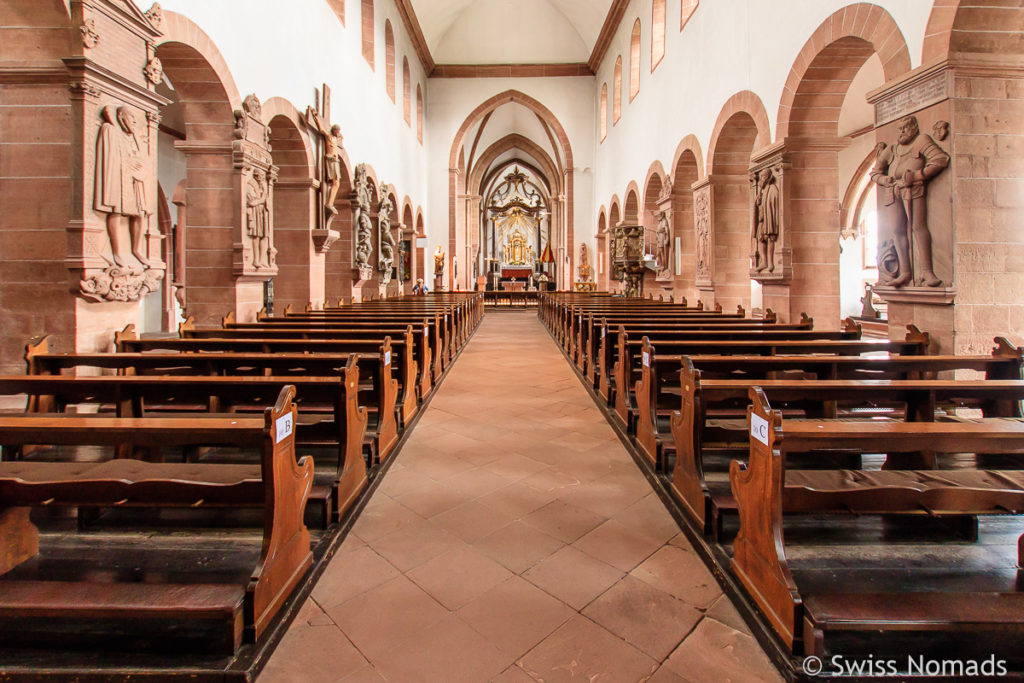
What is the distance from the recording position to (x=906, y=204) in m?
4.70

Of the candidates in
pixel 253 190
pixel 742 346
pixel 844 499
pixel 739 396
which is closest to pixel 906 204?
pixel 742 346

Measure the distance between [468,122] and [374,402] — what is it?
18786mm

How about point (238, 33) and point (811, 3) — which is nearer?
point (811, 3)

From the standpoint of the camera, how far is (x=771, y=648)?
1.87 meters

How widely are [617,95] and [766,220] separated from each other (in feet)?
38.0

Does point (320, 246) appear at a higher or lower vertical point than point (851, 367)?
higher

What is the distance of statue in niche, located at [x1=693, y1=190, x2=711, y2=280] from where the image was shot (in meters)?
9.51

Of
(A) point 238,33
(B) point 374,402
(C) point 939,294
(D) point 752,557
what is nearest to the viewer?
(D) point 752,557

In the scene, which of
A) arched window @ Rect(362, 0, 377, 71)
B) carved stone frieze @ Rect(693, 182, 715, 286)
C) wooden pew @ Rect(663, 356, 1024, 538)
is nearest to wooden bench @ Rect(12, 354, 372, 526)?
wooden pew @ Rect(663, 356, 1024, 538)

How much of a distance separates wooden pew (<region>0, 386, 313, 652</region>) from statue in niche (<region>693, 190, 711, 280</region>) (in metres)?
8.46

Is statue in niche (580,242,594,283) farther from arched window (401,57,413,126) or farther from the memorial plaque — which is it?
the memorial plaque

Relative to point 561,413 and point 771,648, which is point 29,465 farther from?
point 561,413

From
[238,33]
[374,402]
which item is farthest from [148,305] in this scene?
[374,402]

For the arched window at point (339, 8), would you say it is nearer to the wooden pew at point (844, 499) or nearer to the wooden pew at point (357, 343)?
the wooden pew at point (357, 343)
